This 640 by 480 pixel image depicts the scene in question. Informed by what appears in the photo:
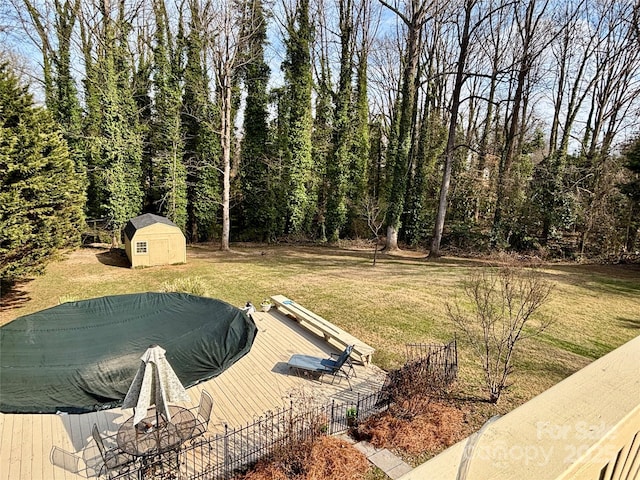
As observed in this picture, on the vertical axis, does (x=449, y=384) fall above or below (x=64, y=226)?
below

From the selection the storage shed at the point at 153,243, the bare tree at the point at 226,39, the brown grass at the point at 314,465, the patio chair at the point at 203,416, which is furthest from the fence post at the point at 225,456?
the bare tree at the point at 226,39

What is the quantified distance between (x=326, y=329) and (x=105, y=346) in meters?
4.82

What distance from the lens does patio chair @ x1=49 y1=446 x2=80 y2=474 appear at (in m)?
5.18

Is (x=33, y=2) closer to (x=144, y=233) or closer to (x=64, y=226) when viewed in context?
(x=144, y=233)

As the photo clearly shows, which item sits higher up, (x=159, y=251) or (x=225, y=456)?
(x=159, y=251)

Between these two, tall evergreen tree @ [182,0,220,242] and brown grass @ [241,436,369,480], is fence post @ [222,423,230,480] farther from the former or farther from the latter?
tall evergreen tree @ [182,0,220,242]

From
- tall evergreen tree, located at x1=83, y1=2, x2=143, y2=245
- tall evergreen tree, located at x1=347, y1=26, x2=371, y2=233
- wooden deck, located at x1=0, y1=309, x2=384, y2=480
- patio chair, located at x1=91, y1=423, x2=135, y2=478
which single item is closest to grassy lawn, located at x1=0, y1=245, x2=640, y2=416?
wooden deck, located at x1=0, y1=309, x2=384, y2=480

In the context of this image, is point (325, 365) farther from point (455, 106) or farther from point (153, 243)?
point (455, 106)

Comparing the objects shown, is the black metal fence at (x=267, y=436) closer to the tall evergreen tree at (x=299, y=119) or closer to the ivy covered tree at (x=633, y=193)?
the ivy covered tree at (x=633, y=193)

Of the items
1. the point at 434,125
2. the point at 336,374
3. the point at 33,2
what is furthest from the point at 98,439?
the point at 33,2

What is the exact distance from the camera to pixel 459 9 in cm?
1847

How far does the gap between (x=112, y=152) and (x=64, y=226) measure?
1058 cm

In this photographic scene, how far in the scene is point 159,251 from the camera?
1689 centimetres

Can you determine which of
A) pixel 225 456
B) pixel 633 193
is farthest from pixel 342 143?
pixel 225 456
